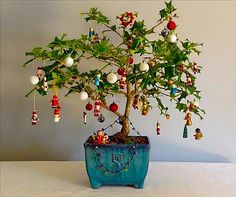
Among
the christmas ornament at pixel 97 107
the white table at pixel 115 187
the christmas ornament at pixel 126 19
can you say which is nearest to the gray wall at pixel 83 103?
the white table at pixel 115 187

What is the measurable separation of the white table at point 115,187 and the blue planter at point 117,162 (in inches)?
1.5

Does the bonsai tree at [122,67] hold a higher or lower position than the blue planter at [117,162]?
higher

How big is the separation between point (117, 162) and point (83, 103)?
0.35 m

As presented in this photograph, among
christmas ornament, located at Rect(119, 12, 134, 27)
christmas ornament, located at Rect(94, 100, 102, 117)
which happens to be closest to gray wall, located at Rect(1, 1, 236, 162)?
christmas ornament, located at Rect(119, 12, 134, 27)

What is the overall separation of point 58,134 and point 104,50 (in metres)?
0.51

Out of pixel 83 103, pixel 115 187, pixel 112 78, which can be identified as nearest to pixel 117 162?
pixel 115 187

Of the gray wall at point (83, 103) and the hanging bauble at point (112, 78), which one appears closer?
the hanging bauble at point (112, 78)

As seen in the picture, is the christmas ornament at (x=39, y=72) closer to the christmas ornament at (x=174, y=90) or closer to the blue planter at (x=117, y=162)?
the blue planter at (x=117, y=162)

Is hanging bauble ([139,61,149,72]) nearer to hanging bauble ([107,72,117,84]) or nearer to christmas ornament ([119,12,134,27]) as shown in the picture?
hanging bauble ([107,72,117,84])

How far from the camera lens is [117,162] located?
815 mm

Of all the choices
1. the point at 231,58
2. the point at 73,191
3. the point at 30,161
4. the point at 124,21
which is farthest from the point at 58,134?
the point at 231,58

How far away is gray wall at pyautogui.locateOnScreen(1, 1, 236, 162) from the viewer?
1.05m

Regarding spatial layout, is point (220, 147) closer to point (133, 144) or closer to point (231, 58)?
point (231, 58)

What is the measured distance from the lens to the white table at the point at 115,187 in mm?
806
